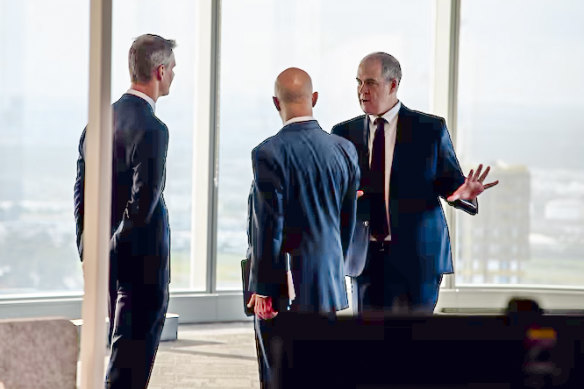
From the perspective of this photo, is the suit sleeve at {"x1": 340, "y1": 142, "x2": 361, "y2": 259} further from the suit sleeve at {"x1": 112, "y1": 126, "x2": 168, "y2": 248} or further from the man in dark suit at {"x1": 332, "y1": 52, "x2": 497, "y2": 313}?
the suit sleeve at {"x1": 112, "y1": 126, "x2": 168, "y2": 248}

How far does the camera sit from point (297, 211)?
328cm

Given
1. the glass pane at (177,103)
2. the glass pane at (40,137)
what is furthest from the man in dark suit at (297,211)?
the glass pane at (177,103)

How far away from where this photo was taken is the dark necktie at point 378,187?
12.5ft

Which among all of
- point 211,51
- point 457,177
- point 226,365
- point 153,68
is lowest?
point 226,365

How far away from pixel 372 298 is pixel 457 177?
0.60 metres

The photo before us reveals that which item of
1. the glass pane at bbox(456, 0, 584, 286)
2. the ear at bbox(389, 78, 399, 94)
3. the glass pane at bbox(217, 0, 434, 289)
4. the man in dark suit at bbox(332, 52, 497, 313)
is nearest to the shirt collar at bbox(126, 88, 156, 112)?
the man in dark suit at bbox(332, 52, 497, 313)

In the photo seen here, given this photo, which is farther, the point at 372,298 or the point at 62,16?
the point at 62,16

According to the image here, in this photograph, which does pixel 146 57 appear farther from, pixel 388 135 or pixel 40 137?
A: pixel 40 137

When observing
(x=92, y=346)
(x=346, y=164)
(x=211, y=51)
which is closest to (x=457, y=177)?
(x=346, y=164)

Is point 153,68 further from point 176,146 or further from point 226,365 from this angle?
point 176,146

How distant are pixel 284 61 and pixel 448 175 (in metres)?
4.15

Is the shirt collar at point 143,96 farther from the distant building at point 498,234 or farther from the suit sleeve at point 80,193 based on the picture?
the distant building at point 498,234

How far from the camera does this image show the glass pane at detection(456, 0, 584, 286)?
→ 7.96 meters

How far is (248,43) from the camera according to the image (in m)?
7.60
